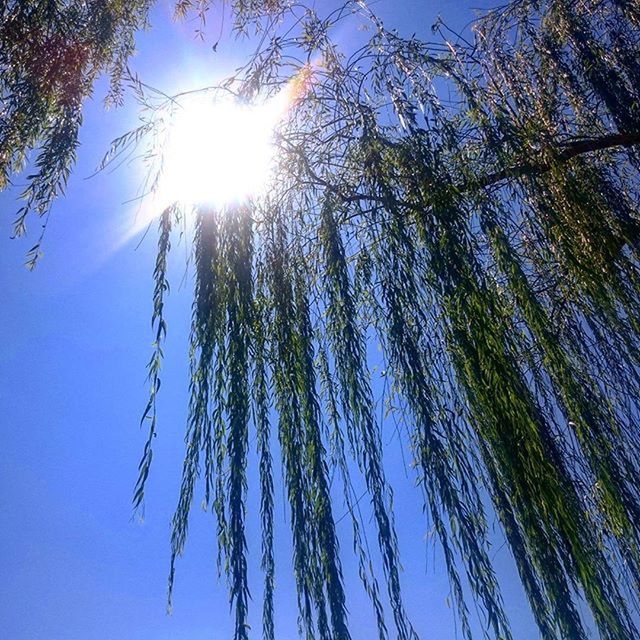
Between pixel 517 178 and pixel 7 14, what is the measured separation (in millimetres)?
1664

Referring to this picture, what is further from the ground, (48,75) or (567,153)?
(48,75)

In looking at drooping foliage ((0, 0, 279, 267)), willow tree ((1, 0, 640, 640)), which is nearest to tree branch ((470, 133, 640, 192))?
willow tree ((1, 0, 640, 640))

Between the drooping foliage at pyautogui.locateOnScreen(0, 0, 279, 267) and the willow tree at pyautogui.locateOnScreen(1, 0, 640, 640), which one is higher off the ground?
the drooping foliage at pyautogui.locateOnScreen(0, 0, 279, 267)

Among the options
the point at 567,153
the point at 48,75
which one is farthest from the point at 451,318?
the point at 48,75

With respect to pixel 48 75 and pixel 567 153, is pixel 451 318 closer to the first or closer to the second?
pixel 567 153

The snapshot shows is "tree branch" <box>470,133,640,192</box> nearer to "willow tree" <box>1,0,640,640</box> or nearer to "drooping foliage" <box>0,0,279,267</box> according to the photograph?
"willow tree" <box>1,0,640,640</box>

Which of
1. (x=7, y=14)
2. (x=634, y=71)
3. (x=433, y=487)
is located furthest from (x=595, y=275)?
(x=7, y=14)

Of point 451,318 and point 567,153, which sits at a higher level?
point 567,153

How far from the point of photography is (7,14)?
184 centimetres

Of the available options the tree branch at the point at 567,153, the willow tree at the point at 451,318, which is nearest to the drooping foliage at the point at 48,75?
the willow tree at the point at 451,318

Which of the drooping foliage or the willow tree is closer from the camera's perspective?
the willow tree

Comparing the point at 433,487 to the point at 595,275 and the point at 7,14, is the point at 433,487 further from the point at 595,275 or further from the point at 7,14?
the point at 7,14

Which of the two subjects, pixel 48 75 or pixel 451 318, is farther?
pixel 48 75

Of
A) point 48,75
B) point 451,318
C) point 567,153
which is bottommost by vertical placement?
point 451,318
